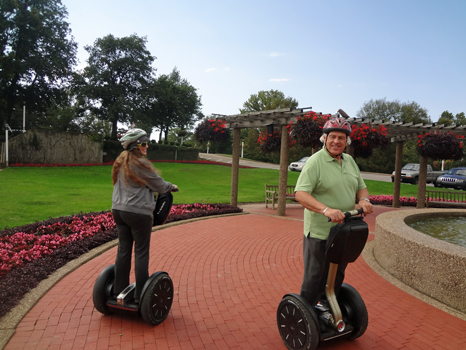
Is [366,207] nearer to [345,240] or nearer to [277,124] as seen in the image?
[345,240]

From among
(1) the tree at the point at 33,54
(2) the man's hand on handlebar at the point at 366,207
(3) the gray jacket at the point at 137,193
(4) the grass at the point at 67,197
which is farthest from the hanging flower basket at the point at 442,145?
(1) the tree at the point at 33,54

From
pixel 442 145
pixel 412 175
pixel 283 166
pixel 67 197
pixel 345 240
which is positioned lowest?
pixel 67 197

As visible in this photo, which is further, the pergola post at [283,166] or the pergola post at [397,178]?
the pergola post at [397,178]

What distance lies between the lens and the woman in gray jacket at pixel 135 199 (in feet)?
10.4

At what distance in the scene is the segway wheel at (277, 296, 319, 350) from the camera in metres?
2.79

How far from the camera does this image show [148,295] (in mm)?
3260

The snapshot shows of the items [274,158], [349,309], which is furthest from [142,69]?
[349,309]

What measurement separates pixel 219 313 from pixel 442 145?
10.7 meters

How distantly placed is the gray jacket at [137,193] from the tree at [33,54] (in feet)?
95.0

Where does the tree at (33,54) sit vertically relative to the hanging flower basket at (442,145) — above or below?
above

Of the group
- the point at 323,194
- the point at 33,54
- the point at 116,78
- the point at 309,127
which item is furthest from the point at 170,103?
the point at 323,194

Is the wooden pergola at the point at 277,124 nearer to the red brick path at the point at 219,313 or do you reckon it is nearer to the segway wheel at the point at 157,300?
the red brick path at the point at 219,313

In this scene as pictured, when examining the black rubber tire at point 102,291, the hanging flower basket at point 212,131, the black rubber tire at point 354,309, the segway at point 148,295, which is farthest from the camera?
the hanging flower basket at point 212,131

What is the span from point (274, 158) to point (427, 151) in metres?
34.3
